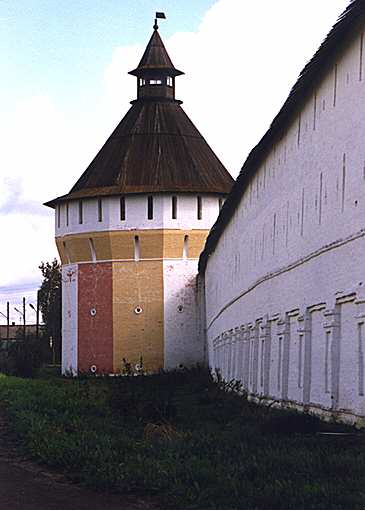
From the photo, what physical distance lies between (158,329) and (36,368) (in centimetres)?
513

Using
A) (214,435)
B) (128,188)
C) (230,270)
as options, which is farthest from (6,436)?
(128,188)

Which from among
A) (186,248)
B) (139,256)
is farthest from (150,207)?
(186,248)

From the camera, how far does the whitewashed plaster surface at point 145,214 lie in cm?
4700

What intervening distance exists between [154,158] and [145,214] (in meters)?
2.74

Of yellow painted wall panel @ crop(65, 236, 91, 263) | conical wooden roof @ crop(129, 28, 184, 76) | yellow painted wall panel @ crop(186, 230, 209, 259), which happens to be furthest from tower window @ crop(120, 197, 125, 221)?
conical wooden roof @ crop(129, 28, 184, 76)

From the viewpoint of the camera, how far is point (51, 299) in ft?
251

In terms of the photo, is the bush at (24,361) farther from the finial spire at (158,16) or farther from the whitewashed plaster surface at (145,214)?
the finial spire at (158,16)

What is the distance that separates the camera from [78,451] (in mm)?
11344

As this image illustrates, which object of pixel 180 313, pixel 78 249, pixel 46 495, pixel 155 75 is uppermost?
pixel 155 75

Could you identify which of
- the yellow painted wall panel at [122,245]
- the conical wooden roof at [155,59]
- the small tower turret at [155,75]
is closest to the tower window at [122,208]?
the yellow painted wall panel at [122,245]

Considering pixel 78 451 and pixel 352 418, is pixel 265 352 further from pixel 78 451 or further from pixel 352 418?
pixel 78 451

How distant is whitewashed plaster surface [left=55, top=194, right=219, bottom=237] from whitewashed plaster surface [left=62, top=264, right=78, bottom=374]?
2.24 metres

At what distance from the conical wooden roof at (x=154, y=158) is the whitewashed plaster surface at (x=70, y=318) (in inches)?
125

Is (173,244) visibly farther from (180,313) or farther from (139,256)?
(180,313)
